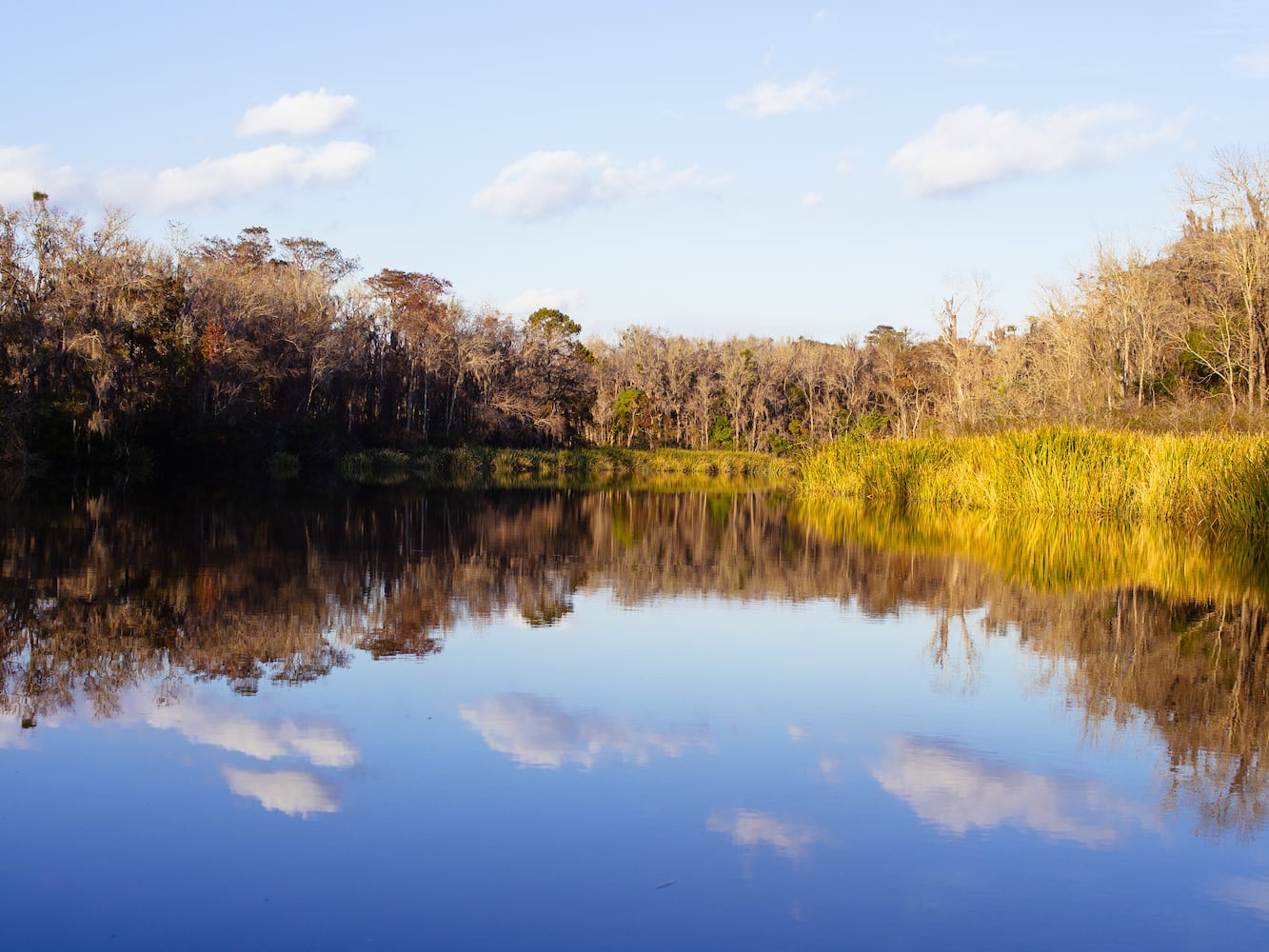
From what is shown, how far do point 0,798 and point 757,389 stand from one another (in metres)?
57.0

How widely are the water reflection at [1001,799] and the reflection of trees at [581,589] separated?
382 millimetres

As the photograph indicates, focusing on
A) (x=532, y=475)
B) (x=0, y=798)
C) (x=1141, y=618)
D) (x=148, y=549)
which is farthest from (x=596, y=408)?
(x=0, y=798)

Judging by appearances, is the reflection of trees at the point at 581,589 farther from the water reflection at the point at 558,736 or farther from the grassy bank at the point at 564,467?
the grassy bank at the point at 564,467

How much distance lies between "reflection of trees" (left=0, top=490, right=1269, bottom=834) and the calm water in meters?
0.06

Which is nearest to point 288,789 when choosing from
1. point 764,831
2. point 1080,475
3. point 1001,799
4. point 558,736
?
point 558,736

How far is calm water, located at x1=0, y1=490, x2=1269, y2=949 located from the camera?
4.27 meters

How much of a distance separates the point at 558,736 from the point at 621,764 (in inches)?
25.5

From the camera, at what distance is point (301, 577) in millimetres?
12453

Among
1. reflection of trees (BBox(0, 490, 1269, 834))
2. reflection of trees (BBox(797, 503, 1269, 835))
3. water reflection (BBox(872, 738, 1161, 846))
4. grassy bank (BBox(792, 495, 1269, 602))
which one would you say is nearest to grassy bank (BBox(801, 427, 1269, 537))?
grassy bank (BBox(792, 495, 1269, 602))

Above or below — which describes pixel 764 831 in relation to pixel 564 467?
below

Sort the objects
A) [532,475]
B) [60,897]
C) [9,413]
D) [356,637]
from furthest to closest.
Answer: [532,475] → [9,413] → [356,637] → [60,897]

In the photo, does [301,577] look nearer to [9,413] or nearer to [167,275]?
[9,413]

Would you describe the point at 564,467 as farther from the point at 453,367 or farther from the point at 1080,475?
the point at 1080,475

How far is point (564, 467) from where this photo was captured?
168 feet
